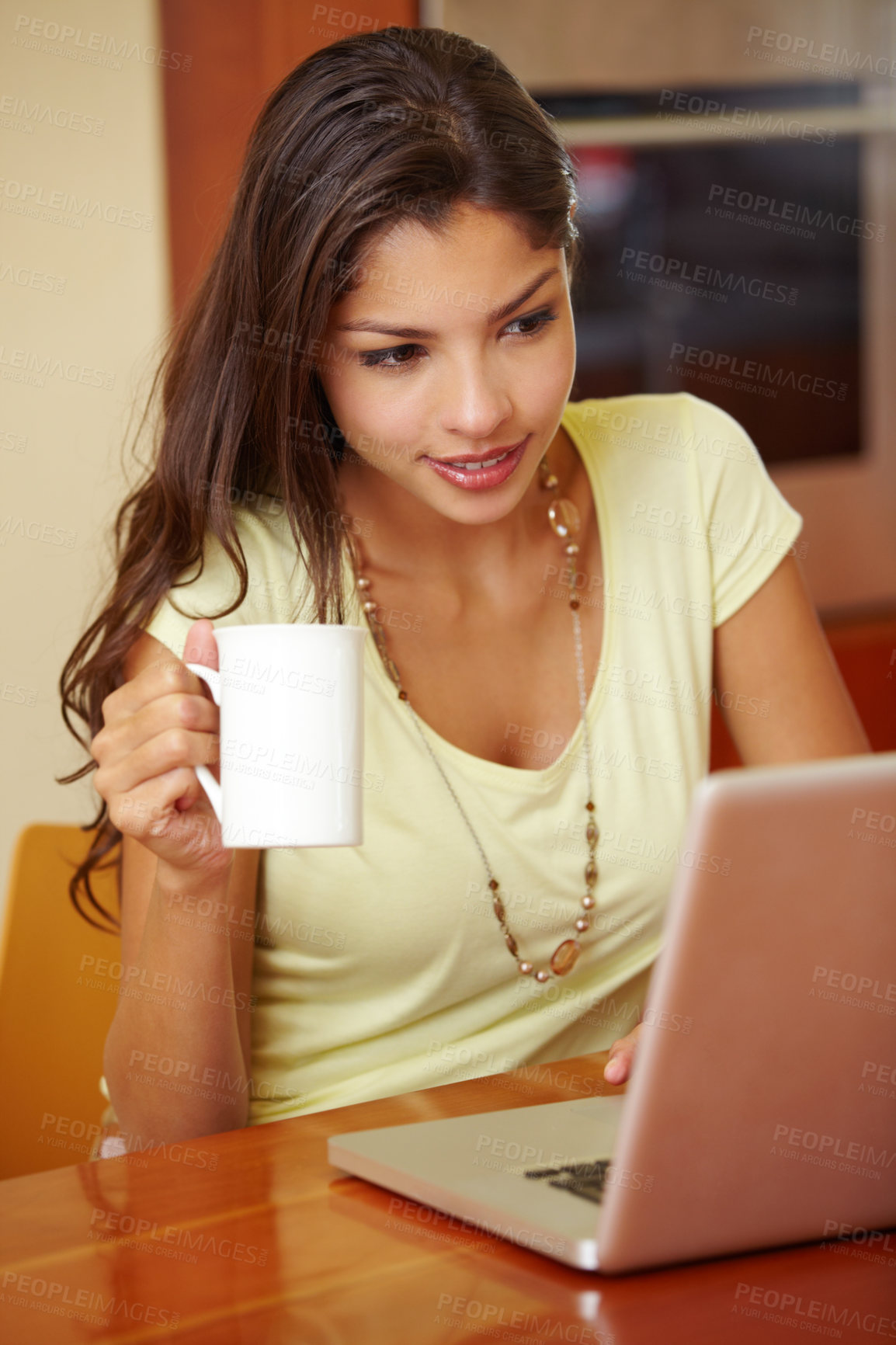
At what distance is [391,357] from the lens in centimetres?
110

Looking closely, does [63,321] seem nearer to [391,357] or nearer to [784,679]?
[391,357]

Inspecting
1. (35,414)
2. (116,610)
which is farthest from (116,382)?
(116,610)

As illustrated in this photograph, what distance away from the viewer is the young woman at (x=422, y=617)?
3.51 ft

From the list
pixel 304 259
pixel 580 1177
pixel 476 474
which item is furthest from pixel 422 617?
pixel 580 1177

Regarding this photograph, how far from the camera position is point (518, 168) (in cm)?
111

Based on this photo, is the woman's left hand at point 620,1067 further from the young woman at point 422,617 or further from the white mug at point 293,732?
the white mug at point 293,732

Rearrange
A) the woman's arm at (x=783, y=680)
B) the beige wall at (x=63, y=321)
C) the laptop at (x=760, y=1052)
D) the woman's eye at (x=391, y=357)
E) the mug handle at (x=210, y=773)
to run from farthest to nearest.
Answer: the beige wall at (x=63, y=321) → the woman's arm at (x=783, y=680) → the woman's eye at (x=391, y=357) → the mug handle at (x=210, y=773) → the laptop at (x=760, y=1052)

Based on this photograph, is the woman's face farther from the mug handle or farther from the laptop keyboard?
the laptop keyboard

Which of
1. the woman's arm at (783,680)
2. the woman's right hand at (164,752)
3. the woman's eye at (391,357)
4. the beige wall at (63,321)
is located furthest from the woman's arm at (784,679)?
the beige wall at (63,321)

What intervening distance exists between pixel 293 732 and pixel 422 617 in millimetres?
541

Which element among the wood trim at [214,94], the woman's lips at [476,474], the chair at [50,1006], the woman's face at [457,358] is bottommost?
the chair at [50,1006]

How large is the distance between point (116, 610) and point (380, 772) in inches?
9.9

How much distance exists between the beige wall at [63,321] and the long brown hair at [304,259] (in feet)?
2.56

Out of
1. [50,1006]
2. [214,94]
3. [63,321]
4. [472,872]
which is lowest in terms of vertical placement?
[50,1006]
